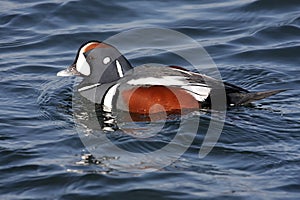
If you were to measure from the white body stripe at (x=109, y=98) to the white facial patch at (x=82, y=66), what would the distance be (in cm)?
58

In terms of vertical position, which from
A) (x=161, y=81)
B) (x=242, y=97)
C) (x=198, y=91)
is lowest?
(x=242, y=97)

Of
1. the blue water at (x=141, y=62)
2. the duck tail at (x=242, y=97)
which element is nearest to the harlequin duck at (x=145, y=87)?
the duck tail at (x=242, y=97)

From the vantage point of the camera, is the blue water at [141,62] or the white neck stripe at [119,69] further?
the white neck stripe at [119,69]

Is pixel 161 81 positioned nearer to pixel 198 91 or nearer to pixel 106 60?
pixel 198 91

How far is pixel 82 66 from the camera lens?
10078 millimetres

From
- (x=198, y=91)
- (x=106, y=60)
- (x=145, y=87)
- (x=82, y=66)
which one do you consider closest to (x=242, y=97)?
(x=198, y=91)

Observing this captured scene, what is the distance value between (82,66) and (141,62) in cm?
194

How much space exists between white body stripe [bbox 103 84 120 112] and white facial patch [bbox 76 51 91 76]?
579mm

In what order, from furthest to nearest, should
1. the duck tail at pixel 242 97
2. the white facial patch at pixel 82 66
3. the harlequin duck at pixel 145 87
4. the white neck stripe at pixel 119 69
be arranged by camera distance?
1. the white facial patch at pixel 82 66
2. the white neck stripe at pixel 119 69
3. the duck tail at pixel 242 97
4. the harlequin duck at pixel 145 87

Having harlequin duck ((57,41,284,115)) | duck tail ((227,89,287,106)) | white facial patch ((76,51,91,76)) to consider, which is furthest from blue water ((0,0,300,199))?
white facial patch ((76,51,91,76))

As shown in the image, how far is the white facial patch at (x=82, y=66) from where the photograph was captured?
32.9 feet

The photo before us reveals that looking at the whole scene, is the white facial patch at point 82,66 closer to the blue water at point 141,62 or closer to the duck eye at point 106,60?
the duck eye at point 106,60

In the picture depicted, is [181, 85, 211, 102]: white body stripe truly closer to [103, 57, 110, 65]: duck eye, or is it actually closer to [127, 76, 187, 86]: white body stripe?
[127, 76, 187, 86]: white body stripe

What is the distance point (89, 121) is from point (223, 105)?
5.54 feet
